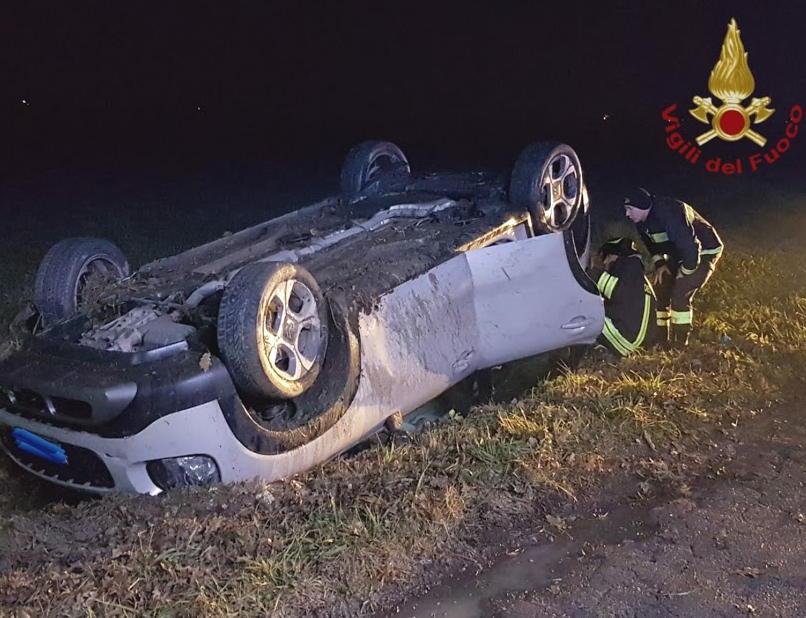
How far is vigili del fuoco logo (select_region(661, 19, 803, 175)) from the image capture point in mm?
8977

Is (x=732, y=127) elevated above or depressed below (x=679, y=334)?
above

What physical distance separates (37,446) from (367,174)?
2.64 m

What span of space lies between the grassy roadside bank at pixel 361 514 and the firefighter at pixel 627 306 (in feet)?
1.78

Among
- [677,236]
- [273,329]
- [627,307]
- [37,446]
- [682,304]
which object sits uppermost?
[273,329]

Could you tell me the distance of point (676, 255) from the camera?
5375 millimetres

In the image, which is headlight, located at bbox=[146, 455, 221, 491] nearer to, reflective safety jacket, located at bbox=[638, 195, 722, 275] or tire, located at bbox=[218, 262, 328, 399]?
tire, located at bbox=[218, 262, 328, 399]

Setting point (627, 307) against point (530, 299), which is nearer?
point (530, 299)

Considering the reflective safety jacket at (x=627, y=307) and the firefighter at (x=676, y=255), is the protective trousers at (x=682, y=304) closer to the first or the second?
the firefighter at (x=676, y=255)

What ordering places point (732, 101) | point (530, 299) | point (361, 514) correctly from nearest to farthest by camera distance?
point (361, 514) < point (530, 299) < point (732, 101)

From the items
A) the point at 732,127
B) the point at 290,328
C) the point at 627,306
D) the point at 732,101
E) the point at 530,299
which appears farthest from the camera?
the point at 732,127

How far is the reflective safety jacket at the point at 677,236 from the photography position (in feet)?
17.4

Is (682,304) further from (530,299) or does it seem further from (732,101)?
(732,101)

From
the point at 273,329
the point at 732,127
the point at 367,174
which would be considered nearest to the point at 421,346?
the point at 273,329

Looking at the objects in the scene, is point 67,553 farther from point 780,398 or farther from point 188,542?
point 780,398
